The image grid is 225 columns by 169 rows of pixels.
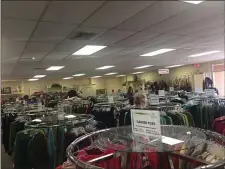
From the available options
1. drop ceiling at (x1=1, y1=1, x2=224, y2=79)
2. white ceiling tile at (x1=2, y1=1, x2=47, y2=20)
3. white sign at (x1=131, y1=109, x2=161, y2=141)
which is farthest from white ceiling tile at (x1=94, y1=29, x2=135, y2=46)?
white sign at (x1=131, y1=109, x2=161, y2=141)

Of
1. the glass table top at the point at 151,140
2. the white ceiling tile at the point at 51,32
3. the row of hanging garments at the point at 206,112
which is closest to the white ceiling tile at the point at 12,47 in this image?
the white ceiling tile at the point at 51,32

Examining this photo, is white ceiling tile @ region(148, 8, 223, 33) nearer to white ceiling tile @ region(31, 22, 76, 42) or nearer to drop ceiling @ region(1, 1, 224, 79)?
drop ceiling @ region(1, 1, 224, 79)

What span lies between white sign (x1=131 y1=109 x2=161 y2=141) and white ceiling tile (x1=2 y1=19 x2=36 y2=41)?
7.33 ft

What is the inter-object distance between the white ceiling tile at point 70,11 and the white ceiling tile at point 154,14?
27.7 inches

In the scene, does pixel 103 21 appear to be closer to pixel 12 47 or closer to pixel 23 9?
pixel 23 9

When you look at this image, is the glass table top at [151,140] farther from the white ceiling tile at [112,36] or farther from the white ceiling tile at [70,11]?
the white ceiling tile at [112,36]

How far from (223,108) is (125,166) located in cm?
409

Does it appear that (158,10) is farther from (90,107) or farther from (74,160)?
(90,107)

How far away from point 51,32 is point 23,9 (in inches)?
42.2

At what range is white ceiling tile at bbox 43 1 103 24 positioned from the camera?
242cm

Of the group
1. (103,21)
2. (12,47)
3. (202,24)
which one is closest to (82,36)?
(103,21)

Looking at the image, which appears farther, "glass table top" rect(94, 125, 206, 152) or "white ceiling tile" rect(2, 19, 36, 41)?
"white ceiling tile" rect(2, 19, 36, 41)

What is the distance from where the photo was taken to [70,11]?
265 centimetres

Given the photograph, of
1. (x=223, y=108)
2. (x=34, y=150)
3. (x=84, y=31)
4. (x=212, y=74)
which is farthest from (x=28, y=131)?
(x=212, y=74)
